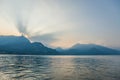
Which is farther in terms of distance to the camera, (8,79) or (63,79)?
(63,79)

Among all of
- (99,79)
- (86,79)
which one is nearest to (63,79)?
(86,79)

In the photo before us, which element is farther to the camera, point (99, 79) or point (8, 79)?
point (99, 79)

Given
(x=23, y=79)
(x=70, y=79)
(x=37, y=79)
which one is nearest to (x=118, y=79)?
(x=70, y=79)

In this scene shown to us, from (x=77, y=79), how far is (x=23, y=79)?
15.9m

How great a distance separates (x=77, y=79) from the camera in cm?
5338

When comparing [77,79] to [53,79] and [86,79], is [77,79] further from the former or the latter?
[53,79]

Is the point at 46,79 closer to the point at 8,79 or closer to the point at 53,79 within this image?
the point at 53,79

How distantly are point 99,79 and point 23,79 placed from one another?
22.7 m

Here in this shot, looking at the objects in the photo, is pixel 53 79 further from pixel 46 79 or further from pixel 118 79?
pixel 118 79

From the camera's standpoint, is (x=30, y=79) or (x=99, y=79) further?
(x=99, y=79)

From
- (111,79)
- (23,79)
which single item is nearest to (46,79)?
(23,79)

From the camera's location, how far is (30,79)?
50500mm

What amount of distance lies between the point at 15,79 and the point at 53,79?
10854 mm

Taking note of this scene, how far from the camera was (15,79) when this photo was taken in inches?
1961
